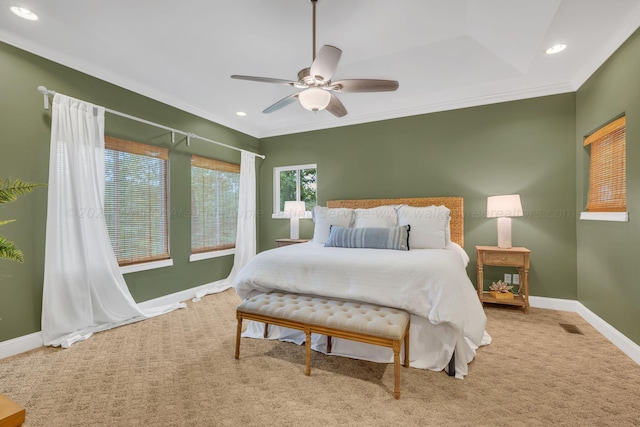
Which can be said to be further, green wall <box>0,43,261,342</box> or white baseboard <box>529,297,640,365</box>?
green wall <box>0,43,261,342</box>

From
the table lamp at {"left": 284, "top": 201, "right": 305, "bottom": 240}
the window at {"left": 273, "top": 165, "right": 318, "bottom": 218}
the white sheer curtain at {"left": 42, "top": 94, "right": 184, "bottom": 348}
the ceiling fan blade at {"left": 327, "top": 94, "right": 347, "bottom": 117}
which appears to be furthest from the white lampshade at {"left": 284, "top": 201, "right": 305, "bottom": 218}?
the white sheer curtain at {"left": 42, "top": 94, "right": 184, "bottom": 348}

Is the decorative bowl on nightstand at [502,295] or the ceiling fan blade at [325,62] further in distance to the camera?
the decorative bowl on nightstand at [502,295]

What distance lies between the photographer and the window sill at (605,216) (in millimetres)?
2384

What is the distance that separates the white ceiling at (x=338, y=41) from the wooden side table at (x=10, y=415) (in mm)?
2539

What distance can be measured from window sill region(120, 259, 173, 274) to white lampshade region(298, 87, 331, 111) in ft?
8.77

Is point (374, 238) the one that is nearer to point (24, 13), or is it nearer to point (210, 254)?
point (210, 254)

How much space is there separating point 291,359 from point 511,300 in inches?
104

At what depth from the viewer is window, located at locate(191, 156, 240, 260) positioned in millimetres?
4113

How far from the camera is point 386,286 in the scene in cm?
214

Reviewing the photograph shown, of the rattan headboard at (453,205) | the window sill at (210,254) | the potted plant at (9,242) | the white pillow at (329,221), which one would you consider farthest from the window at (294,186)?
the potted plant at (9,242)

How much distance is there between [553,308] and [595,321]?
0.59 m

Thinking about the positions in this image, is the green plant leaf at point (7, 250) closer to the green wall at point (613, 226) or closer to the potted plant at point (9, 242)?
the potted plant at point (9, 242)

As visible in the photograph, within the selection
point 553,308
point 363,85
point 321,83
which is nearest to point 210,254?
point 321,83

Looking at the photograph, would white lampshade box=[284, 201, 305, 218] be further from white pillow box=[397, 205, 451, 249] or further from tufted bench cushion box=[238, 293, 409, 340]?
tufted bench cushion box=[238, 293, 409, 340]
